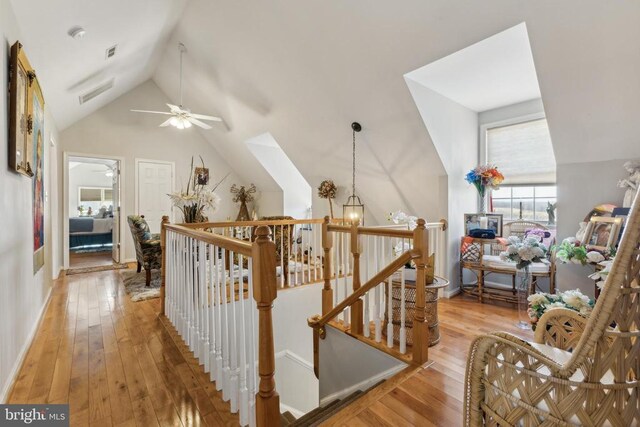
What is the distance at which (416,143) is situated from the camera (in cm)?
354

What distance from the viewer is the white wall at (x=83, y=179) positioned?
892cm

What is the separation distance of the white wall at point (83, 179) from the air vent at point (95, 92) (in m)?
5.19

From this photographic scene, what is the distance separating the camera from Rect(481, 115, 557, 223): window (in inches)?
140

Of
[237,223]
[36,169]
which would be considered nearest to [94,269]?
[36,169]

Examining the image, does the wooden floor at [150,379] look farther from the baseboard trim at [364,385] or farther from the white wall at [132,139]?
the white wall at [132,139]

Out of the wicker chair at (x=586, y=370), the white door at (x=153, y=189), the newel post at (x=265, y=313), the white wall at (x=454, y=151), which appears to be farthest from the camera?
the white door at (x=153, y=189)

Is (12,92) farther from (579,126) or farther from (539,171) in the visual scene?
(539,171)

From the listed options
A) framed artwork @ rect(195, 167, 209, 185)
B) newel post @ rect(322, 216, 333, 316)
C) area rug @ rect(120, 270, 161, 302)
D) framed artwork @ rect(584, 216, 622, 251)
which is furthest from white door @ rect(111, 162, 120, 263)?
framed artwork @ rect(584, 216, 622, 251)

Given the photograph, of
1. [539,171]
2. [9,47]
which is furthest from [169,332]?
[539,171]

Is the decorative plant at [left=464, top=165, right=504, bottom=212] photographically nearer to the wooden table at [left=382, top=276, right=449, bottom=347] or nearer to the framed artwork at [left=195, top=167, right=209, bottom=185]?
the wooden table at [left=382, top=276, right=449, bottom=347]

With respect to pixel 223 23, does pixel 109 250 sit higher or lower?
lower

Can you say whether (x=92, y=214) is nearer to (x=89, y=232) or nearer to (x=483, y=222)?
(x=89, y=232)

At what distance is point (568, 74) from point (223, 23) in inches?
146

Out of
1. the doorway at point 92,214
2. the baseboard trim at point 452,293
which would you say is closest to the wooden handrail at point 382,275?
the baseboard trim at point 452,293
